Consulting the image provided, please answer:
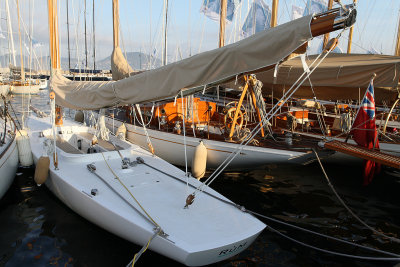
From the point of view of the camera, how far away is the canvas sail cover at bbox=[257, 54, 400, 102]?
8.05 metres

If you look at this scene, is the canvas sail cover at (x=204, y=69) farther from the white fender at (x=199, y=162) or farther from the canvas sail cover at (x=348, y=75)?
the canvas sail cover at (x=348, y=75)

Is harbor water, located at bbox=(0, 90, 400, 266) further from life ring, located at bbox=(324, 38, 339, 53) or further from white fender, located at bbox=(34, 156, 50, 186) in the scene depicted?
life ring, located at bbox=(324, 38, 339, 53)

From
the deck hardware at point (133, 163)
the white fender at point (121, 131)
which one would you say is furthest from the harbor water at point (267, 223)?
the white fender at point (121, 131)

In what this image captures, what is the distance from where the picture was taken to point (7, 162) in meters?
6.46

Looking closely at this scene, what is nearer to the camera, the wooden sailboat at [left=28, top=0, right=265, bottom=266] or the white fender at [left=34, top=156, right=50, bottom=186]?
the wooden sailboat at [left=28, top=0, right=265, bottom=266]

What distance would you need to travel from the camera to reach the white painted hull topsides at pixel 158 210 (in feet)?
12.4

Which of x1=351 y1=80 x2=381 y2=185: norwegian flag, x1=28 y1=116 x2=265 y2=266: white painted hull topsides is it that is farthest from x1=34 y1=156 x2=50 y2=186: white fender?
x1=351 y1=80 x2=381 y2=185: norwegian flag

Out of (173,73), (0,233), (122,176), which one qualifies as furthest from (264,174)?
(0,233)

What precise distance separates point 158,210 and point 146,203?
31 cm

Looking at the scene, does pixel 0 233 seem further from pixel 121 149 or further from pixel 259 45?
pixel 259 45

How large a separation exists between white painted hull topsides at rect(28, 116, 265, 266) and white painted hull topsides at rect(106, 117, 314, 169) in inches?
89.5

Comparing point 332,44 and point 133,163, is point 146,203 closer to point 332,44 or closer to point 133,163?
point 133,163

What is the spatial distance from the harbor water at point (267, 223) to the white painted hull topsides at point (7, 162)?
394 mm

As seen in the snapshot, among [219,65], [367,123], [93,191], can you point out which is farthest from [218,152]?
[219,65]
